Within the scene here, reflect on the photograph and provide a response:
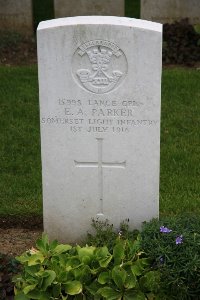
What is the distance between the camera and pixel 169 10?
10570 mm

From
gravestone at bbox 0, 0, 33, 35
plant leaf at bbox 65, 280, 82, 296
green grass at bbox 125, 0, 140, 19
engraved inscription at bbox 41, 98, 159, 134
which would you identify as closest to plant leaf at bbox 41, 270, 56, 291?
plant leaf at bbox 65, 280, 82, 296

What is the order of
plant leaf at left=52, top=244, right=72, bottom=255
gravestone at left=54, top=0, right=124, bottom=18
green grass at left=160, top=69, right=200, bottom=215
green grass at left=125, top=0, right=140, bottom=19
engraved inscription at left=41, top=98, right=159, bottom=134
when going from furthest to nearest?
green grass at left=125, top=0, right=140, bottom=19, gravestone at left=54, top=0, right=124, bottom=18, green grass at left=160, top=69, right=200, bottom=215, engraved inscription at left=41, top=98, right=159, bottom=134, plant leaf at left=52, top=244, right=72, bottom=255

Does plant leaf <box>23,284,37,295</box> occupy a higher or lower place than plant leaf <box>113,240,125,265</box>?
lower

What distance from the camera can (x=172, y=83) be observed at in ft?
28.3

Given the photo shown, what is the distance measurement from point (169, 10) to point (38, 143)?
177 inches

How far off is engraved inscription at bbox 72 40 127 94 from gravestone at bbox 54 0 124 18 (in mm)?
6426

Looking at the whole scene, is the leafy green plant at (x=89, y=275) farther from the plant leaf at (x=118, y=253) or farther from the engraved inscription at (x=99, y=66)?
the engraved inscription at (x=99, y=66)

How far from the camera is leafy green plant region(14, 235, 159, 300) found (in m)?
4.02

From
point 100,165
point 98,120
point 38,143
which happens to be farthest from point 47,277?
point 38,143

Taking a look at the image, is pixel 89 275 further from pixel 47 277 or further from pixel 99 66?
pixel 99 66

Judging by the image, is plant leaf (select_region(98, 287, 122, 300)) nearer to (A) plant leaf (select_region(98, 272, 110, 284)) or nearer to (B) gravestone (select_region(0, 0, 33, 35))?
(A) plant leaf (select_region(98, 272, 110, 284))

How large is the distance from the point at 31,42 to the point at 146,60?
21.0ft

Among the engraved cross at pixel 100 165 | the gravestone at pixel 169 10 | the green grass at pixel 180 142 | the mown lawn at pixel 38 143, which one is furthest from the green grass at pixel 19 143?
the gravestone at pixel 169 10

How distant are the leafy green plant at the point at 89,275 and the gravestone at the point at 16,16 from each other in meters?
7.09
